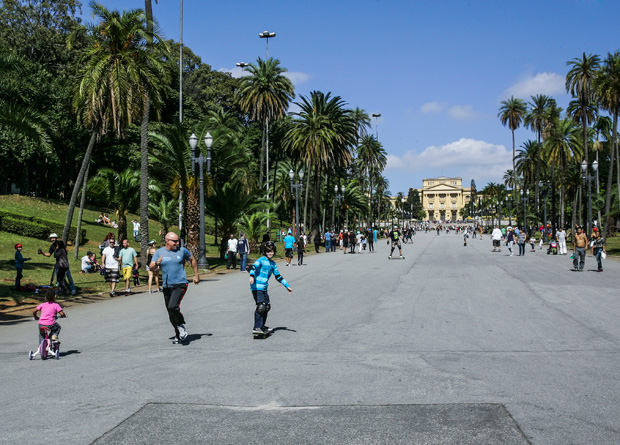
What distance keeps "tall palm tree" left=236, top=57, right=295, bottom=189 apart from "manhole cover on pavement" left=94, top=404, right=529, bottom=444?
47378 mm

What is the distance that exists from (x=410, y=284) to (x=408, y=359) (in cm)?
1023

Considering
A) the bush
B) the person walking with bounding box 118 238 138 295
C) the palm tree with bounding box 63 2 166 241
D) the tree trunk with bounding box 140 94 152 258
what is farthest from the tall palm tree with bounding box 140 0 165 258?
the bush

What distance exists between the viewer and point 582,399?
18.7ft

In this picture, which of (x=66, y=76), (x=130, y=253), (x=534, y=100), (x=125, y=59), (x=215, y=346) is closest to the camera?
(x=215, y=346)

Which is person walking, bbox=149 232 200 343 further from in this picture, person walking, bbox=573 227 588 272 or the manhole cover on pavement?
person walking, bbox=573 227 588 272

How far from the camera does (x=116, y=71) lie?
20328mm

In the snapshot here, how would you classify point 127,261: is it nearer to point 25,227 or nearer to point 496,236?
point 25,227

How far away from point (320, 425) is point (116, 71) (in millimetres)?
18082

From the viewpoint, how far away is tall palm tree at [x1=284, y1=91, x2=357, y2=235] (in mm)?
50344

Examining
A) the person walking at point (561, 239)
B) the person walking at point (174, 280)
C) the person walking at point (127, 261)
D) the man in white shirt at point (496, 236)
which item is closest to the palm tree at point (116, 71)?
the person walking at point (127, 261)

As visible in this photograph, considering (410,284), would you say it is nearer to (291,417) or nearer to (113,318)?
(113,318)

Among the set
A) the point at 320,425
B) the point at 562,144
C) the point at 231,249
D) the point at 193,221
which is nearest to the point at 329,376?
the point at 320,425

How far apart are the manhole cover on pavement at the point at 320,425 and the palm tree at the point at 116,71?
1671 cm

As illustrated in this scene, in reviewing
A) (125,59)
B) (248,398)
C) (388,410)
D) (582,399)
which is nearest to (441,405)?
(388,410)
